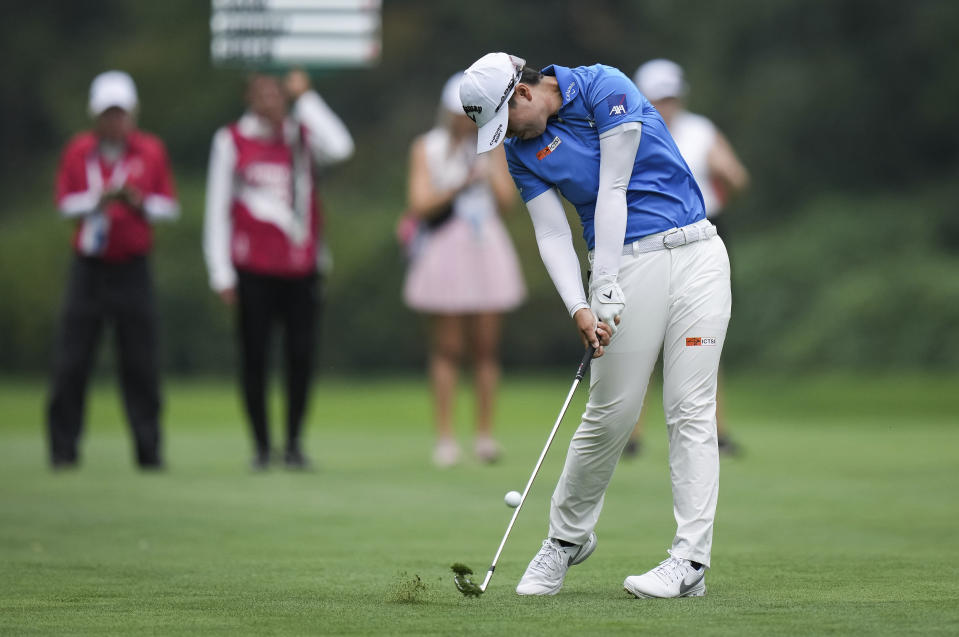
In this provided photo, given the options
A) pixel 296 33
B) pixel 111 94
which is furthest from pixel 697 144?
pixel 296 33

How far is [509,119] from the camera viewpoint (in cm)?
503

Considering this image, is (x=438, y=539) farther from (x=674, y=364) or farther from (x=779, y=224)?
(x=779, y=224)

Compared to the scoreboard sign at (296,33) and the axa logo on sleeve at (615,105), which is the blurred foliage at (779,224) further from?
the axa logo on sleeve at (615,105)

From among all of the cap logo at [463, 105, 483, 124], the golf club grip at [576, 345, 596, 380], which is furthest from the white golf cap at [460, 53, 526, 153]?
the golf club grip at [576, 345, 596, 380]

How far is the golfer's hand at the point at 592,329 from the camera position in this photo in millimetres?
4965

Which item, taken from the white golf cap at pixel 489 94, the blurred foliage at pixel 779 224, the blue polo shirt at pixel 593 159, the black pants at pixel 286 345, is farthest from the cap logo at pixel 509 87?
the blurred foliage at pixel 779 224

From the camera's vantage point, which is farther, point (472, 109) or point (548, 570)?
point (548, 570)

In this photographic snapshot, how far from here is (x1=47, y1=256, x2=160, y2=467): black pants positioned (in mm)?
9531

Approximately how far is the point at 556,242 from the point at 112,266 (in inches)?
195

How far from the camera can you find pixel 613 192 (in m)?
4.97

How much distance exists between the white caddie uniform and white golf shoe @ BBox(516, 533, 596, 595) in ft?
0.16

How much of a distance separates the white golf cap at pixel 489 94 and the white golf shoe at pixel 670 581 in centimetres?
137

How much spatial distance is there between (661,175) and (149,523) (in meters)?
3.03

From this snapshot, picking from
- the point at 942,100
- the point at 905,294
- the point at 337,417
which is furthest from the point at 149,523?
the point at 942,100
